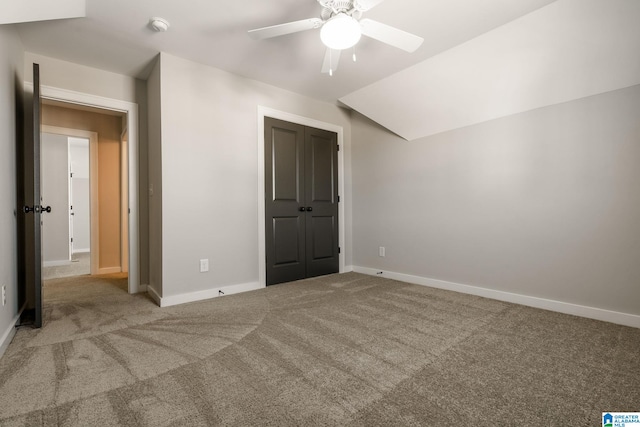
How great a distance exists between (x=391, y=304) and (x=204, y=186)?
2.17m

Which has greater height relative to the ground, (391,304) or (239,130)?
(239,130)

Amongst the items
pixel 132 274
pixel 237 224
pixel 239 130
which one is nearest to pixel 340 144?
pixel 239 130

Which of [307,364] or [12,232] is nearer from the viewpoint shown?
[307,364]

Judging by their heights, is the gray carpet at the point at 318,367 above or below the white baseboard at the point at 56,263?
above

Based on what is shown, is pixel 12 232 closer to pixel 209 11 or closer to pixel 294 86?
pixel 209 11

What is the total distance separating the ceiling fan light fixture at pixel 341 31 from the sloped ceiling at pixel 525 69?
135cm

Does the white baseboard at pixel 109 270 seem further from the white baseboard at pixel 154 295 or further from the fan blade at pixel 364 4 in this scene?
the fan blade at pixel 364 4

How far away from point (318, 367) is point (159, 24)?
2701 millimetres

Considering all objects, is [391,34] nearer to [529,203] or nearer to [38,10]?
[529,203]

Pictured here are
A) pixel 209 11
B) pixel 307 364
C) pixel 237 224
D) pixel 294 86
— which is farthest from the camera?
pixel 294 86

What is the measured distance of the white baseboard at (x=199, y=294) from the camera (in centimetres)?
272

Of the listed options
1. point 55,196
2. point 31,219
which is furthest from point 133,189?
point 55,196

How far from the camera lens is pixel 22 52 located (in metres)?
2.59
